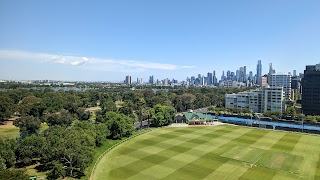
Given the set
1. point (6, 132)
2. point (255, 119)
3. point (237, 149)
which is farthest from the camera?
point (255, 119)

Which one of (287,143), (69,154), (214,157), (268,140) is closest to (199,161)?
(214,157)

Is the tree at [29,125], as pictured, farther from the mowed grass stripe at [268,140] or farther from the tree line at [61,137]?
the mowed grass stripe at [268,140]

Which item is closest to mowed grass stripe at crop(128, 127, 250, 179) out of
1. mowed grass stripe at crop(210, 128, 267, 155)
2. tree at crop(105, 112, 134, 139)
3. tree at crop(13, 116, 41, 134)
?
mowed grass stripe at crop(210, 128, 267, 155)

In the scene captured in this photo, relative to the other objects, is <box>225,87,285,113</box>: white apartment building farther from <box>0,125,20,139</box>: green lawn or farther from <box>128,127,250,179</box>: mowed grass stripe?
<box>0,125,20,139</box>: green lawn

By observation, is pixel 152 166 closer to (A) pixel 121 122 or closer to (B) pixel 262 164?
(B) pixel 262 164

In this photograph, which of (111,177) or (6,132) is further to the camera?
(6,132)

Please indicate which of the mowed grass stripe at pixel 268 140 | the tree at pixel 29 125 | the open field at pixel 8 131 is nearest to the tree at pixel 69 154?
the tree at pixel 29 125

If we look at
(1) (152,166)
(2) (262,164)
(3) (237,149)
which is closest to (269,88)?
(3) (237,149)
